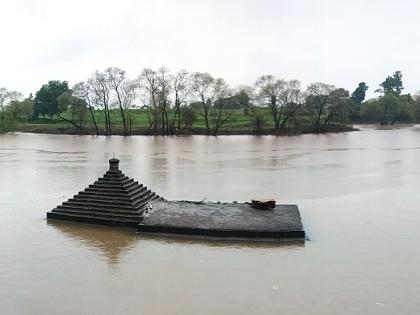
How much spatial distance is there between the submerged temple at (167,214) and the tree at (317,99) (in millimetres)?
72071

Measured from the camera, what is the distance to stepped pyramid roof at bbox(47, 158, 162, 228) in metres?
17.6

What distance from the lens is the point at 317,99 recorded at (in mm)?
89000

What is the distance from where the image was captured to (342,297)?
11.2 m

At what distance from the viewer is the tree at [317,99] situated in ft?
289

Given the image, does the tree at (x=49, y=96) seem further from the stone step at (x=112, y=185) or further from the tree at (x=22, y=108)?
the stone step at (x=112, y=185)

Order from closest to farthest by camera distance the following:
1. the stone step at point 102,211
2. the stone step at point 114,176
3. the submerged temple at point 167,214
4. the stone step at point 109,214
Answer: the submerged temple at point 167,214, the stone step at point 109,214, the stone step at point 102,211, the stone step at point 114,176

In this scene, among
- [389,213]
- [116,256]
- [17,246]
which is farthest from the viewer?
[389,213]

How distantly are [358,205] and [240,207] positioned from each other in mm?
6489

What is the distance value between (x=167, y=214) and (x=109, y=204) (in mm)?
2332

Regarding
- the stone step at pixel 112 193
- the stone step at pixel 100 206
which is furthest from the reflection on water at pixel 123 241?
the stone step at pixel 112 193

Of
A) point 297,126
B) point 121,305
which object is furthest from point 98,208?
point 297,126

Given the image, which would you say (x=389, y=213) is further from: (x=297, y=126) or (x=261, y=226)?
(x=297, y=126)

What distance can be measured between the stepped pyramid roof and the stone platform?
1.67ft

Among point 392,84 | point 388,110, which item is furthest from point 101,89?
point 392,84
